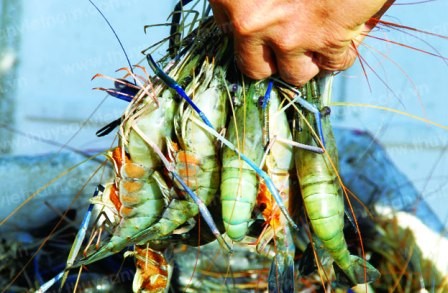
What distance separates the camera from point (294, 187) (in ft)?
3.40

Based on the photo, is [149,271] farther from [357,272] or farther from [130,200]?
[357,272]

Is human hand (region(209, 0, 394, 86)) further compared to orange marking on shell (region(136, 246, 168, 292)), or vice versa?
orange marking on shell (region(136, 246, 168, 292))

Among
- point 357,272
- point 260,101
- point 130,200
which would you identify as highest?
point 260,101

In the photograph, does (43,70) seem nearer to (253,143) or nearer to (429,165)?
(429,165)

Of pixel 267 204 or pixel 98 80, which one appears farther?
pixel 98 80

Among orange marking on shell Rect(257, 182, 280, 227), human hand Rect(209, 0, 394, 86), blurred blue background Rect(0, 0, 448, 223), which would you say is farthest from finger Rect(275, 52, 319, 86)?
blurred blue background Rect(0, 0, 448, 223)

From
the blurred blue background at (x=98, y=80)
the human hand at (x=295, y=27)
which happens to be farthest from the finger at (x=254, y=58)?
the blurred blue background at (x=98, y=80)

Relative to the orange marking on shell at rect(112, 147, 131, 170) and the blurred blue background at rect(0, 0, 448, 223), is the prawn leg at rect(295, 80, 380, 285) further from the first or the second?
the blurred blue background at rect(0, 0, 448, 223)

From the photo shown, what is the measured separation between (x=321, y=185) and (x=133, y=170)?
0.72ft

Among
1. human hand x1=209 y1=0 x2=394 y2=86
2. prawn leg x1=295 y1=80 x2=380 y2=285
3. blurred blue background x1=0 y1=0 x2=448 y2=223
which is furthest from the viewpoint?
blurred blue background x1=0 y1=0 x2=448 y2=223

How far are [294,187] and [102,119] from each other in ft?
5.92

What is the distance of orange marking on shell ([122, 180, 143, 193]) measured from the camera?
1.01 m

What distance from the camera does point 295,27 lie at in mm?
875

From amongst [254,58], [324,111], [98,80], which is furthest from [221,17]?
[98,80]
